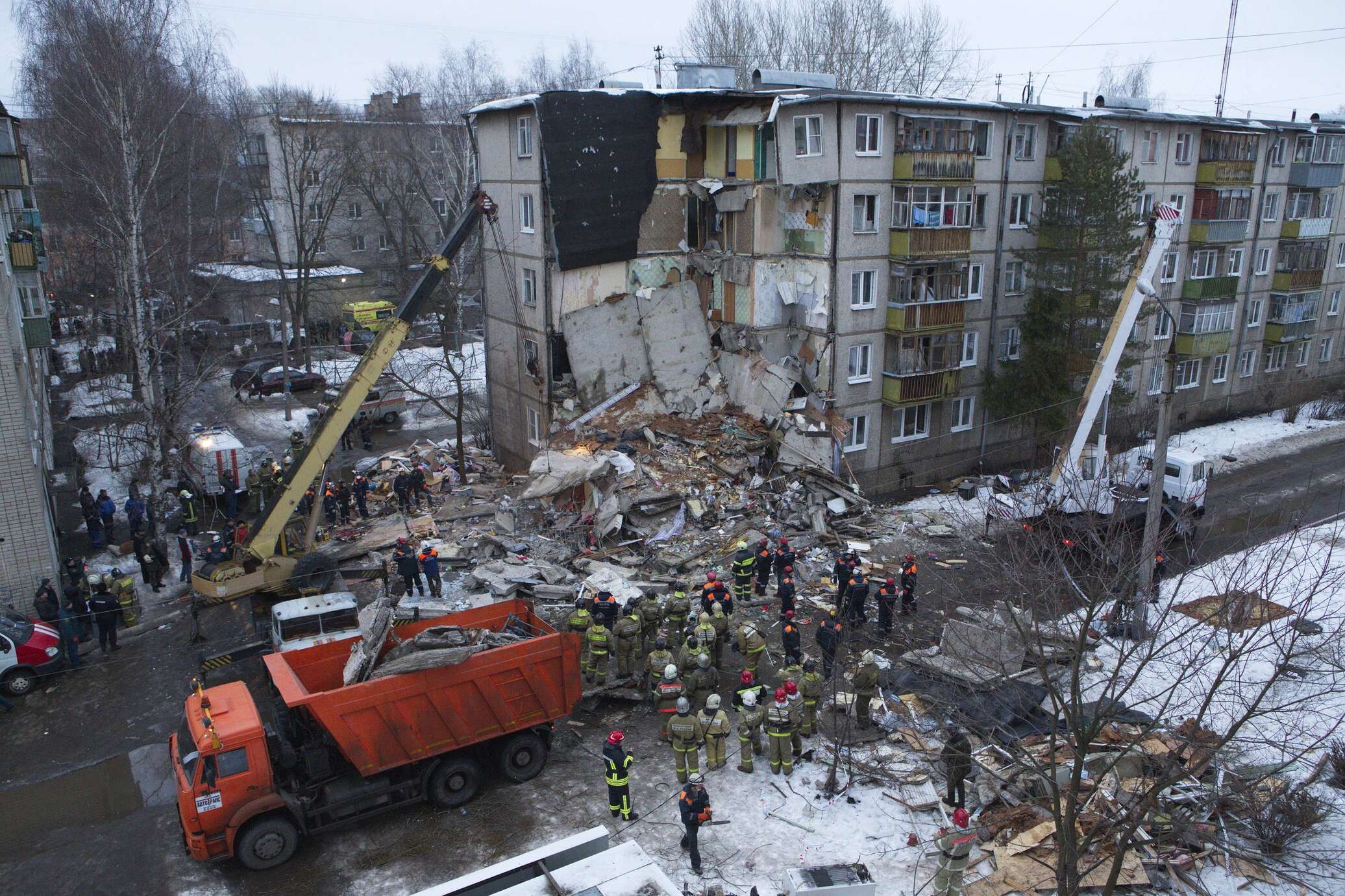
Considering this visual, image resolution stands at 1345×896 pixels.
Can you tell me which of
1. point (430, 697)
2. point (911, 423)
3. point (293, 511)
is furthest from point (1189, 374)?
point (430, 697)

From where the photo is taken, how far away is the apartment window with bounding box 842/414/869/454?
28.0m

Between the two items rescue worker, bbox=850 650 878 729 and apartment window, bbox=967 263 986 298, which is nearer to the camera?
rescue worker, bbox=850 650 878 729

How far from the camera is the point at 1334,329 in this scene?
41.4m

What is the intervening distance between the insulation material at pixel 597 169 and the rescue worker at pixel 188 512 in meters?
12.1

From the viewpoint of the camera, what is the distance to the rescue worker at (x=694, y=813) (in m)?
11.3

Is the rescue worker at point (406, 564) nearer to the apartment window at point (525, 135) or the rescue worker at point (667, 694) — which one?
the rescue worker at point (667, 694)

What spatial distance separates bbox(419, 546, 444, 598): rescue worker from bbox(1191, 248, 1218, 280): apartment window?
31382mm

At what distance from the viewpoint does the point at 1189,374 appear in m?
36.6

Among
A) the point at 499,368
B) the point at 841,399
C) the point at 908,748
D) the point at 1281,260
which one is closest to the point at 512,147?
the point at 499,368

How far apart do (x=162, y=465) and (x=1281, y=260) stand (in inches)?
1685

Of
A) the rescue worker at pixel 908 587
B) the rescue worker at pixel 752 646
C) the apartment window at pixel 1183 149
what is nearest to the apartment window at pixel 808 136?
the rescue worker at pixel 908 587

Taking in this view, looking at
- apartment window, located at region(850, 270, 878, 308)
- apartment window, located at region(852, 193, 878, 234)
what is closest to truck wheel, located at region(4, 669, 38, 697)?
apartment window, located at region(850, 270, 878, 308)

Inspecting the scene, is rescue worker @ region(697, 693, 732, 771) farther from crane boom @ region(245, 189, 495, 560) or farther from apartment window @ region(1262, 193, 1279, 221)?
apartment window @ region(1262, 193, 1279, 221)

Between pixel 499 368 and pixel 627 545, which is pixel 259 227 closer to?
pixel 499 368
